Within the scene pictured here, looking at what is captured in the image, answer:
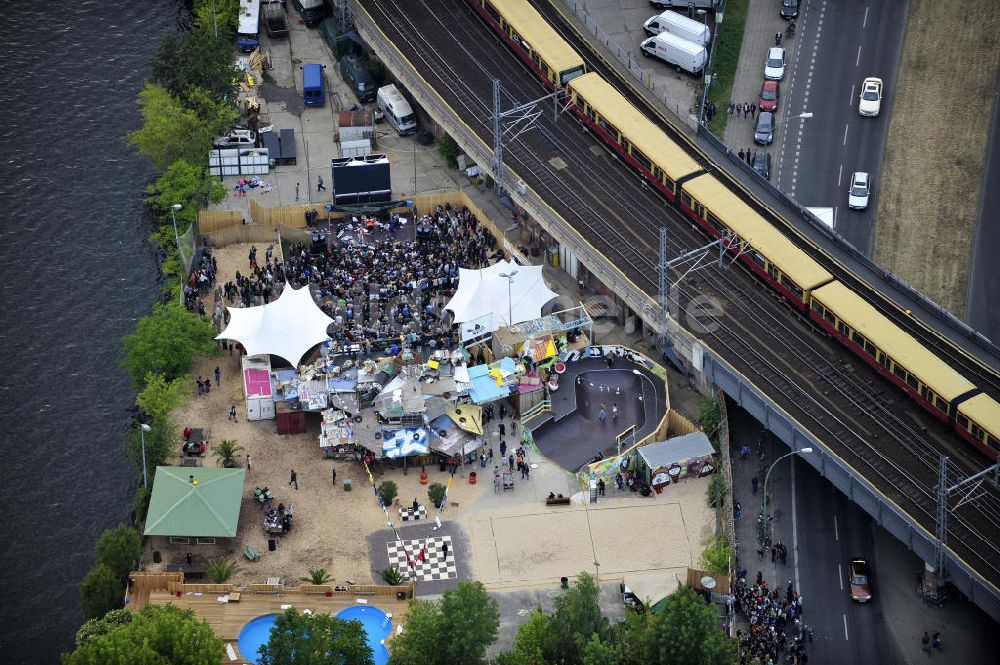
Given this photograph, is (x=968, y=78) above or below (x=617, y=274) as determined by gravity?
above

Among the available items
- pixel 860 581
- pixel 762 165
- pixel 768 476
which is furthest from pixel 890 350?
pixel 762 165

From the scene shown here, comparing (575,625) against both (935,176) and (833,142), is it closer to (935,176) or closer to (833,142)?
(935,176)

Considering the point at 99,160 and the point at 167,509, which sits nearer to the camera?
the point at 167,509

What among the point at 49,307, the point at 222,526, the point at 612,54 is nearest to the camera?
the point at 222,526

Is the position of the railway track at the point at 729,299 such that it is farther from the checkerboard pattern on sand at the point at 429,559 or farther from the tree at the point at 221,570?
the tree at the point at 221,570

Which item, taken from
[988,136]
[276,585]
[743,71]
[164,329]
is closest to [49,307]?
[164,329]

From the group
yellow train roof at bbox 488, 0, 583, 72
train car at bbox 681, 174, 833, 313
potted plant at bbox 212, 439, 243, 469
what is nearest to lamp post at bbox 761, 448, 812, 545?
train car at bbox 681, 174, 833, 313

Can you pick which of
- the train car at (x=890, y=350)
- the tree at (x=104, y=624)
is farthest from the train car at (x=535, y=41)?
the tree at (x=104, y=624)

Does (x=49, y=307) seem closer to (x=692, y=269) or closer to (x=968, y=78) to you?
(x=692, y=269)
